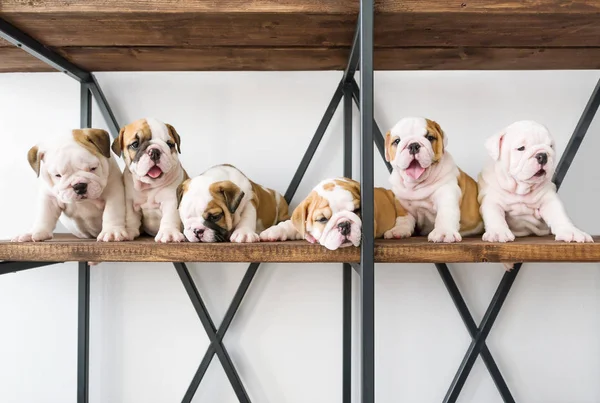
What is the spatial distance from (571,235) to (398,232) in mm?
344

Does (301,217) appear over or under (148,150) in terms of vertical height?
under

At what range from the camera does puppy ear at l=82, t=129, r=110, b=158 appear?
1.00 metres

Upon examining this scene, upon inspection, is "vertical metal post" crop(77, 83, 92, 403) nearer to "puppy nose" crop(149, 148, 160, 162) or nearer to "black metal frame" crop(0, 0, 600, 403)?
"black metal frame" crop(0, 0, 600, 403)

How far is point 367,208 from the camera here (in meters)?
0.81

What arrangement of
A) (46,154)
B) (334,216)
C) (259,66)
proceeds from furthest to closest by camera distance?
(259,66), (46,154), (334,216)

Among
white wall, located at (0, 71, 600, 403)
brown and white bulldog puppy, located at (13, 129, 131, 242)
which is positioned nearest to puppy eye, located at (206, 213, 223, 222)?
brown and white bulldog puppy, located at (13, 129, 131, 242)

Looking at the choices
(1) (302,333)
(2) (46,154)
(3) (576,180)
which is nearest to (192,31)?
(2) (46,154)

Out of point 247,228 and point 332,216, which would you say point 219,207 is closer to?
point 247,228

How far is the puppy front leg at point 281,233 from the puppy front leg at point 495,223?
41cm

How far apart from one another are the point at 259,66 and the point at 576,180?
1000 millimetres

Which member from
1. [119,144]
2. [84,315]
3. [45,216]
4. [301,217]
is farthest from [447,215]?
[84,315]

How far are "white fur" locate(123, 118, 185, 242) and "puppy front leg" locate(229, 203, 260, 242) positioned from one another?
12 centimetres

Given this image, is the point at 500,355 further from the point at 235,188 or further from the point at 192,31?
the point at 192,31

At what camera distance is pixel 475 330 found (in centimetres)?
128
